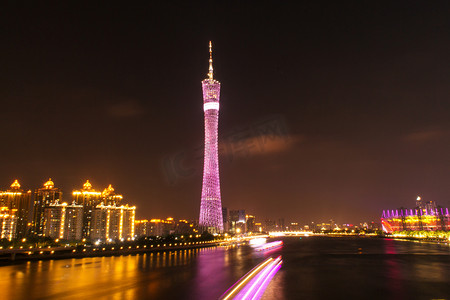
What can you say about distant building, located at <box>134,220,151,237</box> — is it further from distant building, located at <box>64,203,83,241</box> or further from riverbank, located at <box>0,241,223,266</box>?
riverbank, located at <box>0,241,223,266</box>

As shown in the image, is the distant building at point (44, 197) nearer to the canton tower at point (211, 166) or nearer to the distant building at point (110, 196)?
the distant building at point (110, 196)

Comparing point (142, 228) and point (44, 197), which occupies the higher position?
point (44, 197)

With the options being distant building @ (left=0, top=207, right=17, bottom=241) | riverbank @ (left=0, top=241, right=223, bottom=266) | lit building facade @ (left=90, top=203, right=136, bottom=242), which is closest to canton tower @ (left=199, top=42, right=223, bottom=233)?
riverbank @ (left=0, top=241, right=223, bottom=266)

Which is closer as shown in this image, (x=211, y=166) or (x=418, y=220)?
(x=211, y=166)

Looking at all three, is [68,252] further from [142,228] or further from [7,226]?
[142,228]

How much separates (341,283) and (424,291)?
3.88 m

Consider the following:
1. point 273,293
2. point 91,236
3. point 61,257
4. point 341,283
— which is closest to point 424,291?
point 341,283

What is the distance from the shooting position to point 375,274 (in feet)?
73.2

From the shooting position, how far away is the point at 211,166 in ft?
170

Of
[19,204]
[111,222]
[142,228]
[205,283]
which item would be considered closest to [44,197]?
[19,204]

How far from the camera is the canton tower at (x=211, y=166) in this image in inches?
2050

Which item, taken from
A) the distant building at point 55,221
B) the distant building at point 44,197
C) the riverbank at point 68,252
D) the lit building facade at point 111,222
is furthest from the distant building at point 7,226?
the riverbank at point 68,252

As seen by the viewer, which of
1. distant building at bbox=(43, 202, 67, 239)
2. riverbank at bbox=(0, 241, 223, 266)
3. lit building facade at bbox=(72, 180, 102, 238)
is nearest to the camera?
riverbank at bbox=(0, 241, 223, 266)

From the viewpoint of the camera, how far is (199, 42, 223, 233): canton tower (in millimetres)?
52062
